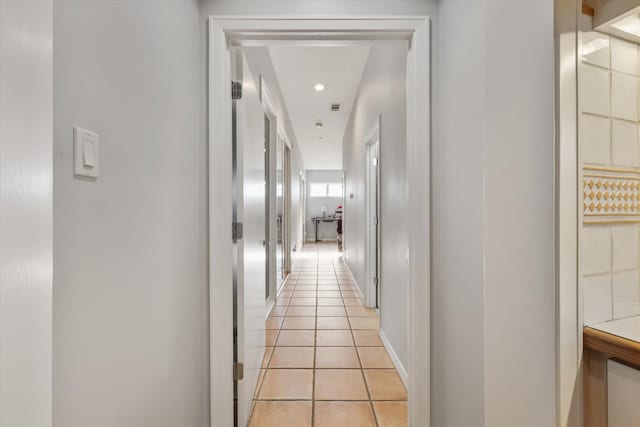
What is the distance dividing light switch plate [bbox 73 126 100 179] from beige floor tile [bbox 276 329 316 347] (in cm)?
229

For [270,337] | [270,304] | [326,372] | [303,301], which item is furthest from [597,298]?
[303,301]

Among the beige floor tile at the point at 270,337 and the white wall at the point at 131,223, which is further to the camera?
the beige floor tile at the point at 270,337

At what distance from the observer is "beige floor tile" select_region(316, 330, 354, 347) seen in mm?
2688

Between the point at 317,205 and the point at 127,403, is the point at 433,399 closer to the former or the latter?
the point at 127,403

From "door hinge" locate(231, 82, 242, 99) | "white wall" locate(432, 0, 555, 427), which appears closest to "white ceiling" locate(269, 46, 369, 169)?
"door hinge" locate(231, 82, 242, 99)

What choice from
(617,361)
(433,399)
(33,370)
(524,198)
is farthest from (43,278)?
(433,399)

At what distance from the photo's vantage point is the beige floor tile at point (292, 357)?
7.63 ft

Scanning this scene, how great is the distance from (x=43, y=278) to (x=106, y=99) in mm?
526

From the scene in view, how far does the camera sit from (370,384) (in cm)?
208

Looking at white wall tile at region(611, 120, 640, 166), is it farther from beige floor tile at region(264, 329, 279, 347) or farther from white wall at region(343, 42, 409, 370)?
beige floor tile at region(264, 329, 279, 347)

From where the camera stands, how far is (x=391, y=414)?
1.79 m

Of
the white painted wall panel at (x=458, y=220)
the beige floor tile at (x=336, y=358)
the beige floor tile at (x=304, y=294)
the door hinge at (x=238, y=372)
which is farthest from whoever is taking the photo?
the beige floor tile at (x=304, y=294)

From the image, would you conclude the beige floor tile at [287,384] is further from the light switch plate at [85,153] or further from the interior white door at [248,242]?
the light switch plate at [85,153]

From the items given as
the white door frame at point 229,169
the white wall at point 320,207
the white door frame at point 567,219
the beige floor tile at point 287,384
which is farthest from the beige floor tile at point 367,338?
the white wall at point 320,207
